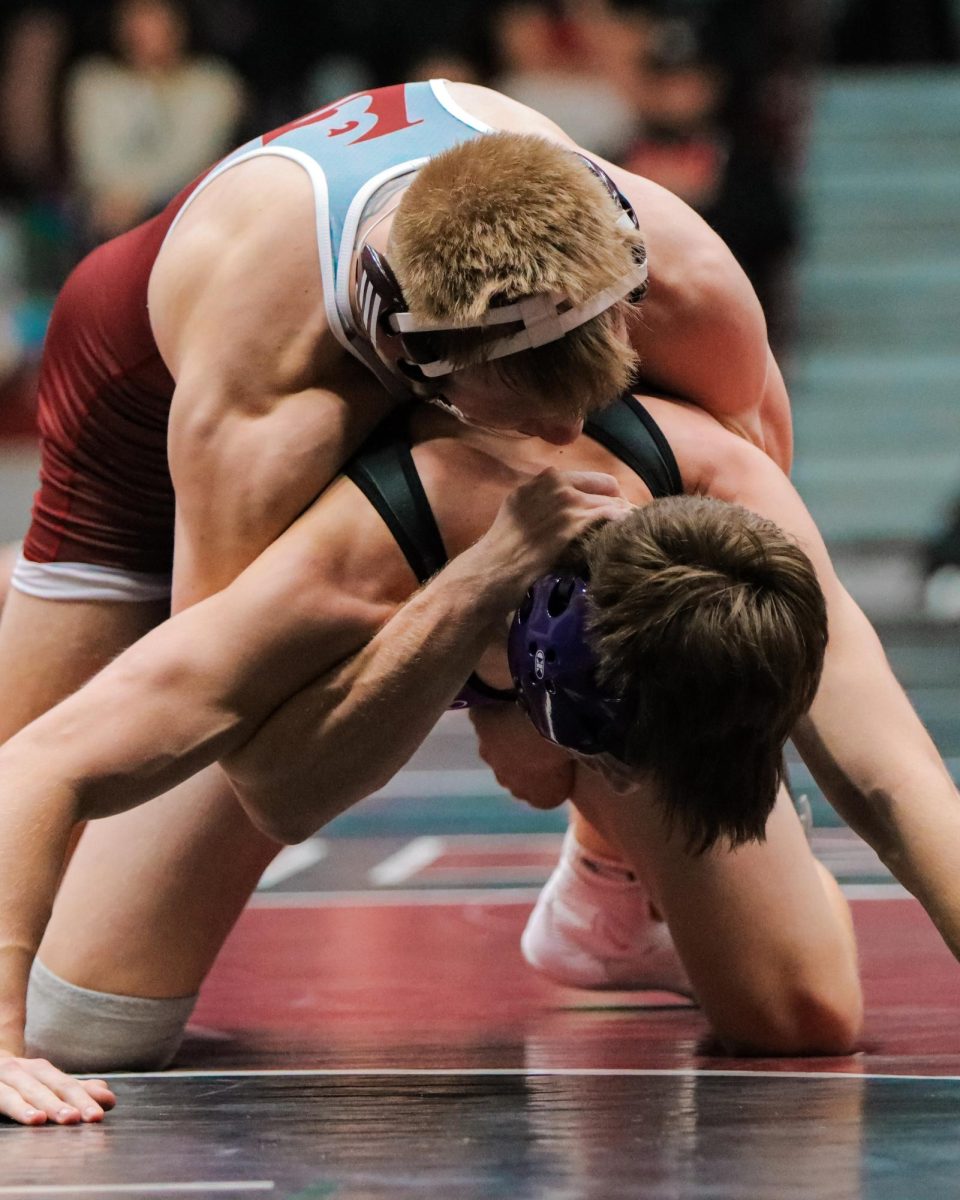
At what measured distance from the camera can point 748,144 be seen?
12.0 m

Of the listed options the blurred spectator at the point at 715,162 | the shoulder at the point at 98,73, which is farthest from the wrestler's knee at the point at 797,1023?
the shoulder at the point at 98,73

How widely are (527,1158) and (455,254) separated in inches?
46.4

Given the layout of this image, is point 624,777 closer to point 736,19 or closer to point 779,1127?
point 779,1127

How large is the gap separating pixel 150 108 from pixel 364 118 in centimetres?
853

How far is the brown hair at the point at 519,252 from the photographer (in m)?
2.92

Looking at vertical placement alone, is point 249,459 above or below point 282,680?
above

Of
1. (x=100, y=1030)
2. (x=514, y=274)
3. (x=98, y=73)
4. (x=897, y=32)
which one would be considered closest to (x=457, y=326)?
(x=514, y=274)

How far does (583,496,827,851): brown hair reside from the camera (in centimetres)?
292

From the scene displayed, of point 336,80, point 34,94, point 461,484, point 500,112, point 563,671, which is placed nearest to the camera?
point 563,671

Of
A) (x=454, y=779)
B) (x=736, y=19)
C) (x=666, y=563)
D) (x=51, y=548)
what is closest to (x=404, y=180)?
(x=666, y=563)

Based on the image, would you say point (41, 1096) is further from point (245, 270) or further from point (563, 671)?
point (245, 270)

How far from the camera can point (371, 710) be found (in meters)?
3.25

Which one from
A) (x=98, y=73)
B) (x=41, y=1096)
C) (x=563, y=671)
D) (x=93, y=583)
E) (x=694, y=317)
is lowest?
(x=98, y=73)

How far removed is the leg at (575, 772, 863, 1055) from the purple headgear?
0.61 meters
